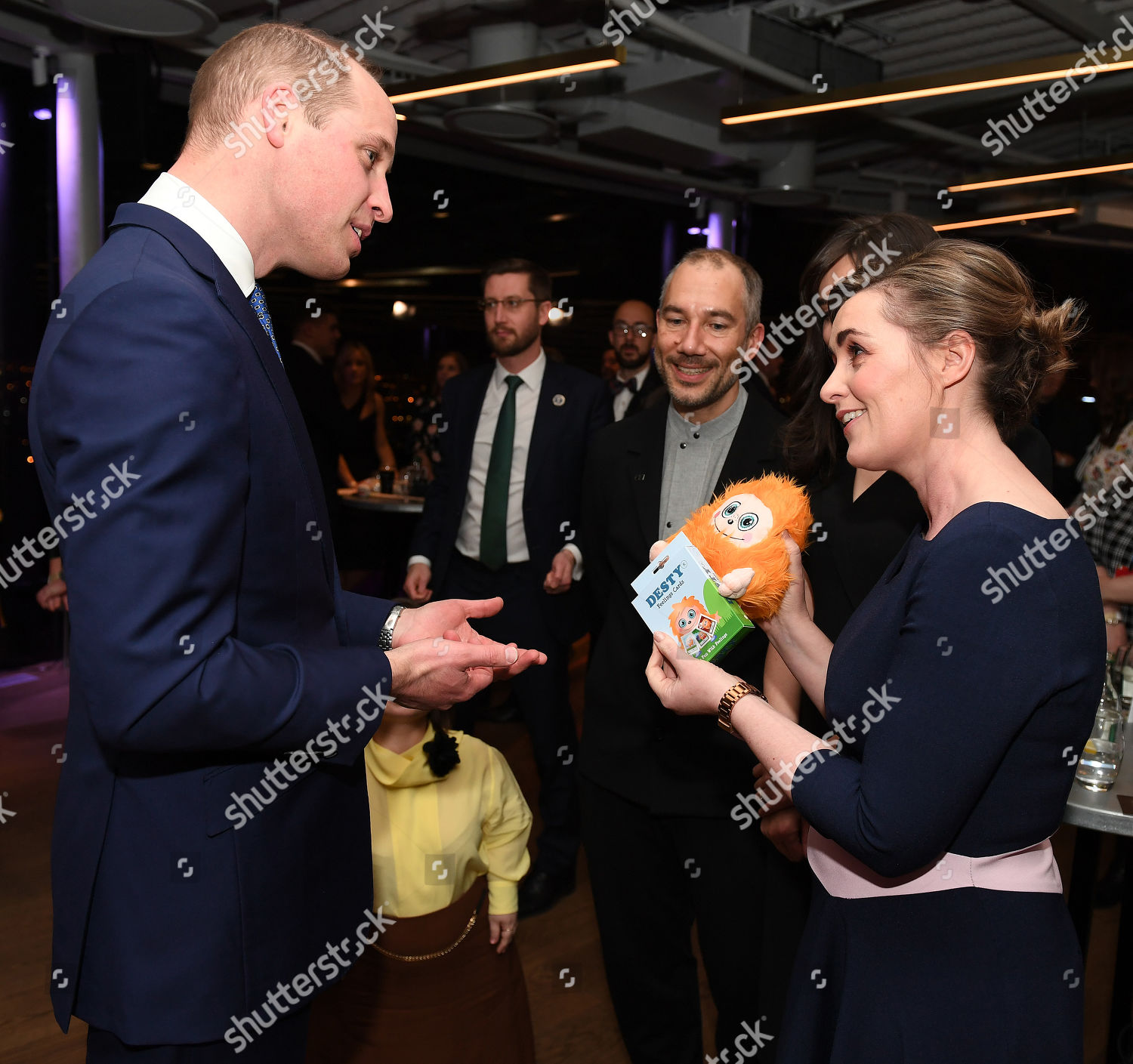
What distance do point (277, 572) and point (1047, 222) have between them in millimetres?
9933

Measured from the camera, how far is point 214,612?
113cm

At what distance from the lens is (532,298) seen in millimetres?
3770

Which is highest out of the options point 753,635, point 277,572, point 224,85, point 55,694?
point 224,85

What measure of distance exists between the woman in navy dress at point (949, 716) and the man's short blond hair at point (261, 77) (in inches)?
30.8

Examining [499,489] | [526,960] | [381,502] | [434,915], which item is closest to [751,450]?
[434,915]

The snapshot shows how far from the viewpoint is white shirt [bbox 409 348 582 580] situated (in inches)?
145

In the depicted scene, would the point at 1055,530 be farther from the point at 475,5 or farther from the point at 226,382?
the point at 475,5

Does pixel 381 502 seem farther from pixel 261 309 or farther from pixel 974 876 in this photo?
pixel 974 876

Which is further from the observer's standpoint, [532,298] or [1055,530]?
[532,298]

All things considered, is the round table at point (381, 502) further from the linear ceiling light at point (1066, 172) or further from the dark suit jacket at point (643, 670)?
the linear ceiling light at point (1066, 172)

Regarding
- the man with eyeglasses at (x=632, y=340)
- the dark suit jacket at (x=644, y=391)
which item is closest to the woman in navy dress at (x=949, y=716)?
the dark suit jacket at (x=644, y=391)

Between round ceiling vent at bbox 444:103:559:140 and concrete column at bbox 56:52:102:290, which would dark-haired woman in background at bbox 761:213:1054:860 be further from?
concrete column at bbox 56:52:102:290

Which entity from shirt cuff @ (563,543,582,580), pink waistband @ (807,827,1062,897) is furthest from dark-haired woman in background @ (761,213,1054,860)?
shirt cuff @ (563,543,582,580)

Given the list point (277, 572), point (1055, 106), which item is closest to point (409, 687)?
point (277, 572)
